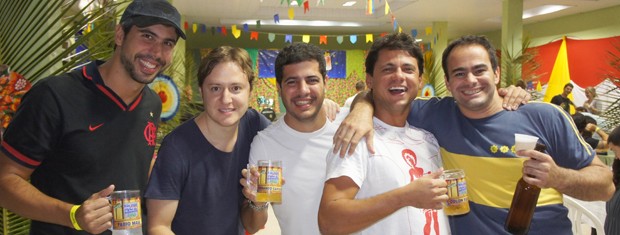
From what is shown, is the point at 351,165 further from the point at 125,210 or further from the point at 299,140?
the point at 125,210

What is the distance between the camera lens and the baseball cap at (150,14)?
197 centimetres

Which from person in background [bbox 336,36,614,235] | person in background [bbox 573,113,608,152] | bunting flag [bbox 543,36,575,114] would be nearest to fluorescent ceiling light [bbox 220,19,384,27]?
bunting flag [bbox 543,36,575,114]

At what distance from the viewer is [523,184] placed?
1.95 m

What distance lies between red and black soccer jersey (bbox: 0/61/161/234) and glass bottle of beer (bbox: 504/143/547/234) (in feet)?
4.66

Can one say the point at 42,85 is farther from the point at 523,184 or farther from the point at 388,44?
the point at 523,184

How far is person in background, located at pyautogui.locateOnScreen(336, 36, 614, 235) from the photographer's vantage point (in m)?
2.01

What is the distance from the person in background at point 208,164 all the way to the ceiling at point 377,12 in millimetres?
9400

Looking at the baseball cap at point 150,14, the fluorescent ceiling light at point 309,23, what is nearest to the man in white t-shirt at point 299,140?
the baseball cap at point 150,14

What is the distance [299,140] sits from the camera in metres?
2.09

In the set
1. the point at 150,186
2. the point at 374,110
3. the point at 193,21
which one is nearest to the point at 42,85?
the point at 150,186

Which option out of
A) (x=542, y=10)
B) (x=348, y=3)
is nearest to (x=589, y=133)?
(x=348, y=3)

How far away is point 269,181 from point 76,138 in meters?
0.71

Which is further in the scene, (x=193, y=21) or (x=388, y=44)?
(x=193, y=21)

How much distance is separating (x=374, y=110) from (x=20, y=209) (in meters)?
1.33
